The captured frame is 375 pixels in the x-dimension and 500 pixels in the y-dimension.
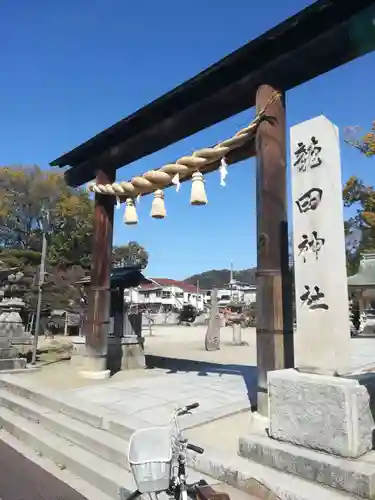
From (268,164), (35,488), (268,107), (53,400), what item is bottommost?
(35,488)

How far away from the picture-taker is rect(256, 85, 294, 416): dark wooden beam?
5.47 m

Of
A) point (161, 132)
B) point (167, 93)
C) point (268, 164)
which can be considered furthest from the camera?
point (161, 132)

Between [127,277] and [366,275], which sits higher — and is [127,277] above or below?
below

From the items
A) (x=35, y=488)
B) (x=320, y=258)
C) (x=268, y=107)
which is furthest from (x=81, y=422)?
(x=268, y=107)

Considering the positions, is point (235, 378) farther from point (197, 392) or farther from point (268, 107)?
point (268, 107)

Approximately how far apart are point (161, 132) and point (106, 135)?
1851mm

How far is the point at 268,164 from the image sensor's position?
232 inches

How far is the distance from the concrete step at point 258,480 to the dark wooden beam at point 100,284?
5.47m

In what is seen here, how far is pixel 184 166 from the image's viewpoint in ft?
22.9

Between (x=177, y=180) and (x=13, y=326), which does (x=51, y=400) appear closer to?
(x=177, y=180)

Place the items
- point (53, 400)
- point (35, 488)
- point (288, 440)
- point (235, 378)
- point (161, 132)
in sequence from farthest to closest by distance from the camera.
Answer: point (235, 378) < point (161, 132) < point (53, 400) < point (35, 488) < point (288, 440)

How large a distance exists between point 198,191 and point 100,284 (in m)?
4.13

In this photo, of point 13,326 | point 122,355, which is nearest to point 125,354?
point 122,355

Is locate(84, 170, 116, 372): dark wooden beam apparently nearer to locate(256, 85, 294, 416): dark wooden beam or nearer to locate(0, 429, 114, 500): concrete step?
locate(0, 429, 114, 500): concrete step
